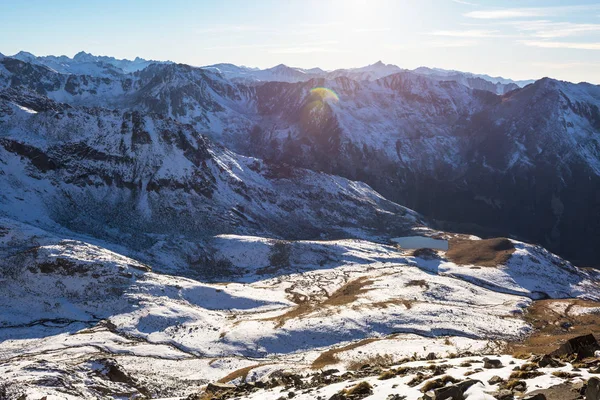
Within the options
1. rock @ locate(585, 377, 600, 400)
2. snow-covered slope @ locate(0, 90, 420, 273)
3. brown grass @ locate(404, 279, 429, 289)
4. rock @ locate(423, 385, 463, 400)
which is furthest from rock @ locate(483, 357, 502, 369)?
snow-covered slope @ locate(0, 90, 420, 273)

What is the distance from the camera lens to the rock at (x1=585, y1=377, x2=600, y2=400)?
1674 centimetres

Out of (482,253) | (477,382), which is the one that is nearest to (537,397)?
(477,382)

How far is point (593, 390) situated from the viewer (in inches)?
666

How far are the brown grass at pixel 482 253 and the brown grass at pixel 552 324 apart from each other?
2924cm

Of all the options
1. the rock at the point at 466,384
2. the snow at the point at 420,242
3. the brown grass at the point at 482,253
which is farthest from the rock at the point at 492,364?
the snow at the point at 420,242

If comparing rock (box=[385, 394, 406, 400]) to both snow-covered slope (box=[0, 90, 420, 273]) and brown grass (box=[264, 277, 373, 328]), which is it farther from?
snow-covered slope (box=[0, 90, 420, 273])

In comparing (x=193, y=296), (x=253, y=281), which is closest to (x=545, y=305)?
(x=253, y=281)

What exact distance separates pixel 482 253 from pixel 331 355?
9653cm

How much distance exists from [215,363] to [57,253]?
49594mm

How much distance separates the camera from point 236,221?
160375 mm

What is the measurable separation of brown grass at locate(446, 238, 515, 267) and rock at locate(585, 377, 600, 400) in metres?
123

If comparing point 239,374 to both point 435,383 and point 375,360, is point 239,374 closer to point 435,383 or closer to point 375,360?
point 375,360

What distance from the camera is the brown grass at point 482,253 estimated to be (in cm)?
13657

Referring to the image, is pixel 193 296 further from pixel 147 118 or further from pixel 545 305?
pixel 147 118
